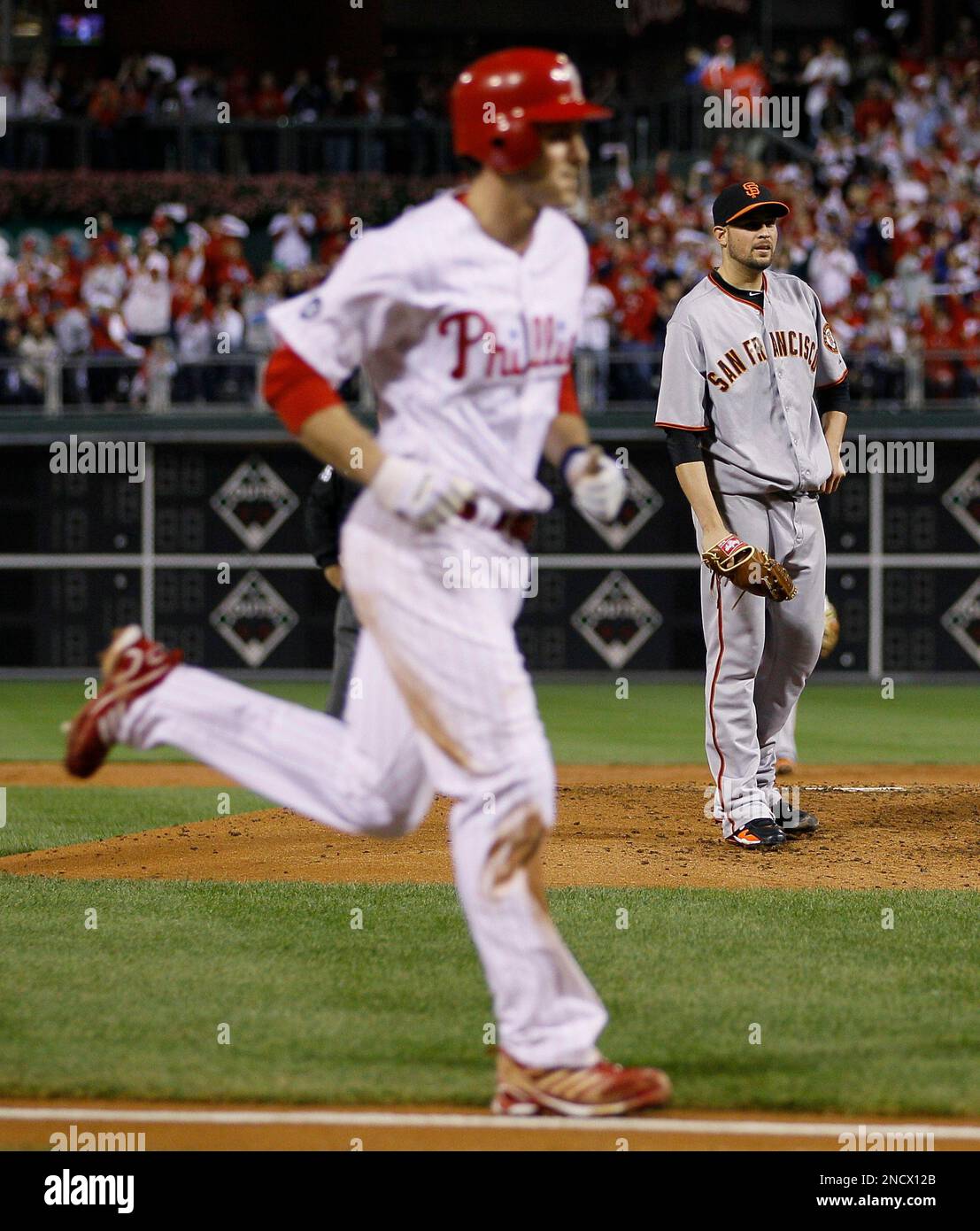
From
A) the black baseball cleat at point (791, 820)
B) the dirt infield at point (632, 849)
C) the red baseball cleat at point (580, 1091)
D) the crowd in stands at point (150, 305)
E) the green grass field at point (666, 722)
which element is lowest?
the green grass field at point (666, 722)

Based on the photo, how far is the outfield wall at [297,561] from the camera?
15.9 m

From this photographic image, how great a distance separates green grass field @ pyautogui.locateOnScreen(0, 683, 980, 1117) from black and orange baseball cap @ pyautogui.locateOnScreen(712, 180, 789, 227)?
8.45 feet

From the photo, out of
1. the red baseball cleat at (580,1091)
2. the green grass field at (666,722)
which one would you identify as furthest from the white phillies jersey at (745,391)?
the green grass field at (666,722)

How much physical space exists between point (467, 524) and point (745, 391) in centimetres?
340

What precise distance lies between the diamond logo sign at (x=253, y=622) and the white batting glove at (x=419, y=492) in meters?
12.8

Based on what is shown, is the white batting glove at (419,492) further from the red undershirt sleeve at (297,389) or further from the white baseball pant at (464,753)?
the red undershirt sleeve at (297,389)

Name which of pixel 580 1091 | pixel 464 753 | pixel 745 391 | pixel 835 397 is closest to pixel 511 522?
pixel 464 753

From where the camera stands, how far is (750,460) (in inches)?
272

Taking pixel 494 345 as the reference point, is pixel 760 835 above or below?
below

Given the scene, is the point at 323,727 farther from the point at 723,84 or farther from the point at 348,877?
the point at 723,84

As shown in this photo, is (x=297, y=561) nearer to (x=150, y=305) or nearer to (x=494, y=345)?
(x=150, y=305)

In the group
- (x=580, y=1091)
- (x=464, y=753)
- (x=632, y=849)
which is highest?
(x=464, y=753)

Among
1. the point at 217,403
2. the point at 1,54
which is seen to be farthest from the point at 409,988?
the point at 1,54

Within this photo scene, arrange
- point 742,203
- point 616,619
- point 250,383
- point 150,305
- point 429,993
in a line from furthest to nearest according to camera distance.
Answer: point 150,305, point 250,383, point 616,619, point 742,203, point 429,993
